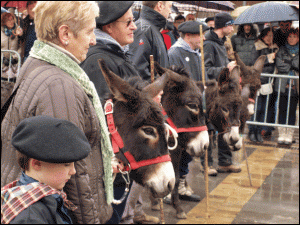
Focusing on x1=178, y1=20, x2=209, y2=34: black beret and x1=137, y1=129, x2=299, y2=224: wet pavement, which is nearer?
x1=137, y1=129, x2=299, y2=224: wet pavement

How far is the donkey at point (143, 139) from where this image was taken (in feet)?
11.9

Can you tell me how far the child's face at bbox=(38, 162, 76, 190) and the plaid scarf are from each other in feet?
0.12

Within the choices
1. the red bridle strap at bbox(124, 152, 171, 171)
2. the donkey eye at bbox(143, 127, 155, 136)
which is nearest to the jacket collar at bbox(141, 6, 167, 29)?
the donkey eye at bbox(143, 127, 155, 136)

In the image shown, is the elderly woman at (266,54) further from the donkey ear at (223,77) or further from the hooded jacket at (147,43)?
the hooded jacket at (147,43)

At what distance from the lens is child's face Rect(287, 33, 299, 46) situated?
11.7 meters

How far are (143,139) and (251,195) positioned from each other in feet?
16.4

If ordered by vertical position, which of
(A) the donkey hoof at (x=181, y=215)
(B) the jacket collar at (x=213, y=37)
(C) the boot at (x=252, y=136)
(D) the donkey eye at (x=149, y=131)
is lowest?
(C) the boot at (x=252, y=136)

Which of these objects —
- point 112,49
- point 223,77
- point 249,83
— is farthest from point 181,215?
point 112,49

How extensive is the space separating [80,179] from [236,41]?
10.1m

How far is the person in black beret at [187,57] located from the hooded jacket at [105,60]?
2758 mm

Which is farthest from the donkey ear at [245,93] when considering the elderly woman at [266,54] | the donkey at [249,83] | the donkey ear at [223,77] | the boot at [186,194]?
the elderly woman at [266,54]

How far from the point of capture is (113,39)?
12.9 feet

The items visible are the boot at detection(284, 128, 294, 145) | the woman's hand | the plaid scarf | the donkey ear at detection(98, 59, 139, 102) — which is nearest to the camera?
the plaid scarf

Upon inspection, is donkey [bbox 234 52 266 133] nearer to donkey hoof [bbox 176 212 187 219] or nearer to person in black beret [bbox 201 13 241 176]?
person in black beret [bbox 201 13 241 176]
